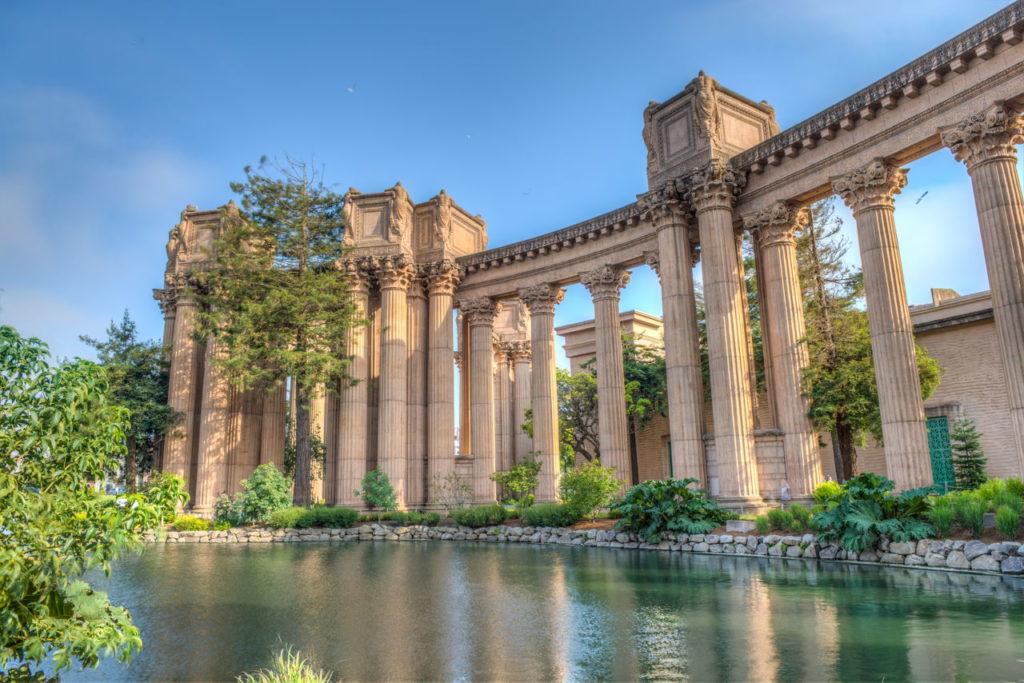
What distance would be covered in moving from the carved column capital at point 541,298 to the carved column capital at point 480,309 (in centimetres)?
236

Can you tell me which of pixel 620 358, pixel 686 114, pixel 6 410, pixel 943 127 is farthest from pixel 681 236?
pixel 6 410

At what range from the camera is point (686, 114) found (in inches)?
941

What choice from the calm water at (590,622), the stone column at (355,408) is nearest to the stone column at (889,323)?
the calm water at (590,622)

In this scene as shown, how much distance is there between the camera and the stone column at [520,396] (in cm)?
4331

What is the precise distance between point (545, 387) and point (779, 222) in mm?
12002

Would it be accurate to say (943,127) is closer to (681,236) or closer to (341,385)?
(681,236)

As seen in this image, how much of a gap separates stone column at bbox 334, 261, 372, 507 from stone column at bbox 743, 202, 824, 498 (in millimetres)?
17489

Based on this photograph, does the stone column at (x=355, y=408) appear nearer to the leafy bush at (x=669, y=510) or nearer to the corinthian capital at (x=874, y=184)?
the leafy bush at (x=669, y=510)

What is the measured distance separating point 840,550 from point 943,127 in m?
11.4

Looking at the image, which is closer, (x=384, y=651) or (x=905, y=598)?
(x=384, y=651)

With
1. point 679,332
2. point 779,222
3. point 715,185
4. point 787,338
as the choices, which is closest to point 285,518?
point 679,332

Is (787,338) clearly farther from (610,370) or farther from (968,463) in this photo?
(968,463)

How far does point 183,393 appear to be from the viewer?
109 feet

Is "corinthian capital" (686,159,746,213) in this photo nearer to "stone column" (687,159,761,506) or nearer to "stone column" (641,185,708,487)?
"stone column" (687,159,761,506)
